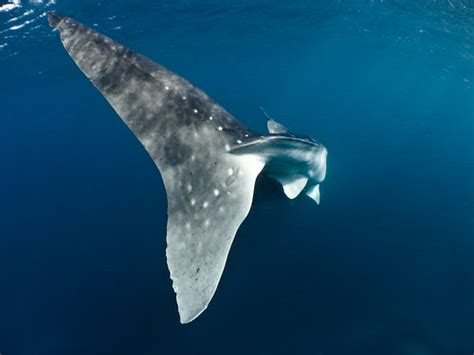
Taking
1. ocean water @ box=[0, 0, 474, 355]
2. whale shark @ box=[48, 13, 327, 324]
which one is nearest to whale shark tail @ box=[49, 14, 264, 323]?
whale shark @ box=[48, 13, 327, 324]

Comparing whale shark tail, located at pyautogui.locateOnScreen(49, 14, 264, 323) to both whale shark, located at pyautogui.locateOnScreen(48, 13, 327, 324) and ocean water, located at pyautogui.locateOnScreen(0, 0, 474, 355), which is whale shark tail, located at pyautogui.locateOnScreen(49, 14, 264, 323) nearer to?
whale shark, located at pyautogui.locateOnScreen(48, 13, 327, 324)

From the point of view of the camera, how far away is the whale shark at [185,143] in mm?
3334

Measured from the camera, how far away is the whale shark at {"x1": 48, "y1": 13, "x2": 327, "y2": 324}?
3.33 metres

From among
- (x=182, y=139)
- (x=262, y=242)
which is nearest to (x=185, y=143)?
(x=182, y=139)

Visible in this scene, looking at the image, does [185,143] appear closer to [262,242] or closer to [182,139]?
[182,139]

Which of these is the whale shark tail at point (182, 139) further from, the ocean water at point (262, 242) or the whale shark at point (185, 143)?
the ocean water at point (262, 242)

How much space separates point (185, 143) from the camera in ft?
12.1

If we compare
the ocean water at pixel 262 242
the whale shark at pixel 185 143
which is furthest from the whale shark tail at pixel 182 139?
the ocean water at pixel 262 242

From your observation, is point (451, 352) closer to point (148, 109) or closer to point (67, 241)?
point (148, 109)

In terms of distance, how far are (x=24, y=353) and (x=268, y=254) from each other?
8.15 metres

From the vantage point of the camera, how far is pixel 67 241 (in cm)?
1490

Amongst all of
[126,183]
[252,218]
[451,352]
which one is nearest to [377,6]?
[252,218]

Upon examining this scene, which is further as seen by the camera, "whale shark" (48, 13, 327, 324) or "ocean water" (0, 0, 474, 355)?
"ocean water" (0, 0, 474, 355)

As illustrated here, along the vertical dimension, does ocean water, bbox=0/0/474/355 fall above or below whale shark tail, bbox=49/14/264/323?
below
